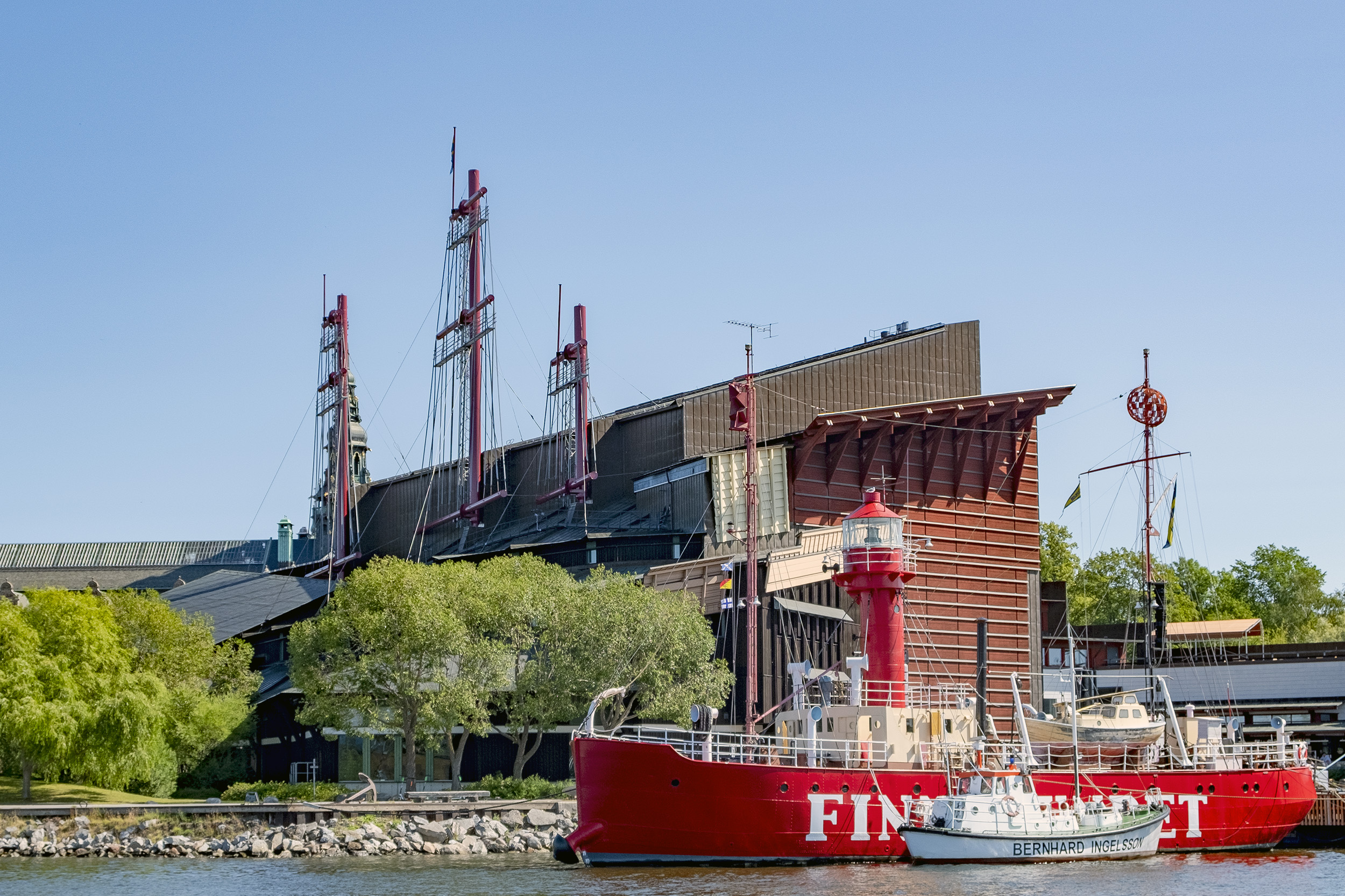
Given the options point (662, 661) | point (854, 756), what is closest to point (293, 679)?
point (662, 661)

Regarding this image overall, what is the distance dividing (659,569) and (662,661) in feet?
35.1

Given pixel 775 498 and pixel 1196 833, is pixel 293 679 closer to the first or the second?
pixel 775 498

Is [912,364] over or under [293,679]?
over

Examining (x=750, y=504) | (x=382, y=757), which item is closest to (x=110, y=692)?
(x=382, y=757)

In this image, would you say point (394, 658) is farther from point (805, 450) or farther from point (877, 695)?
point (805, 450)

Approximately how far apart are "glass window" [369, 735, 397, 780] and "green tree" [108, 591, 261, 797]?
595cm

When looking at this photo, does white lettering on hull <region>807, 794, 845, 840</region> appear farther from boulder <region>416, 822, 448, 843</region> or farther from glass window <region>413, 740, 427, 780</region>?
glass window <region>413, 740, 427, 780</region>

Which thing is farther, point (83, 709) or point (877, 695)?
point (83, 709)

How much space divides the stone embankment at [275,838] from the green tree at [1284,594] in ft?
→ 262

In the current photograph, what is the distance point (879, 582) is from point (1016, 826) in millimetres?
8045

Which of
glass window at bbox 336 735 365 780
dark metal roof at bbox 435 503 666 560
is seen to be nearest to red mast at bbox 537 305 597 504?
dark metal roof at bbox 435 503 666 560

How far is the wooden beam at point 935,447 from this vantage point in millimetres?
77938

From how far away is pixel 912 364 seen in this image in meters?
87.2

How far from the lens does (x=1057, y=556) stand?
113 meters
